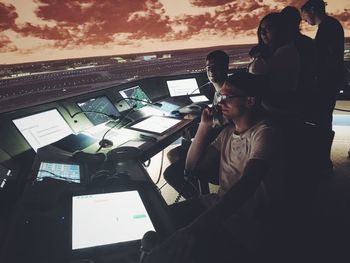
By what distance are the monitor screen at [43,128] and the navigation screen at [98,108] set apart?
12.1 inches

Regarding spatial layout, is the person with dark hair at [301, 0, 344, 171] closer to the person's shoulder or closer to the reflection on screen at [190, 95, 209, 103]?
the reflection on screen at [190, 95, 209, 103]

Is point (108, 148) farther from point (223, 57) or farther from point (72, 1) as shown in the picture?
point (72, 1)

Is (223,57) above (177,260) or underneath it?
above

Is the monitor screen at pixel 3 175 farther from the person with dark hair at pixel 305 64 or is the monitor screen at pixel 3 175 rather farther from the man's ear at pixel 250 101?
the person with dark hair at pixel 305 64

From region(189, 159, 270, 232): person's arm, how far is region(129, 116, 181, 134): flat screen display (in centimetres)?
110

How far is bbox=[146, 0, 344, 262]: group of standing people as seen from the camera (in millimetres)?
1082

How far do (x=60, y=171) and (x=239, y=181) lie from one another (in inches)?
36.0

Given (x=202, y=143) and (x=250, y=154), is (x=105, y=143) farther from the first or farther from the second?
(x=250, y=154)

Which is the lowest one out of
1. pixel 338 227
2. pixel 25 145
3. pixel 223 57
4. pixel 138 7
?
pixel 338 227

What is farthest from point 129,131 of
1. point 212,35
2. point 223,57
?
point 212,35

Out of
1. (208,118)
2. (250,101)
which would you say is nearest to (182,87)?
(208,118)

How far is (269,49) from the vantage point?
8.42 ft

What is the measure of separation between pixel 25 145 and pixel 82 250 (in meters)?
1.10

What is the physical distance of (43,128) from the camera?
73.7 inches
